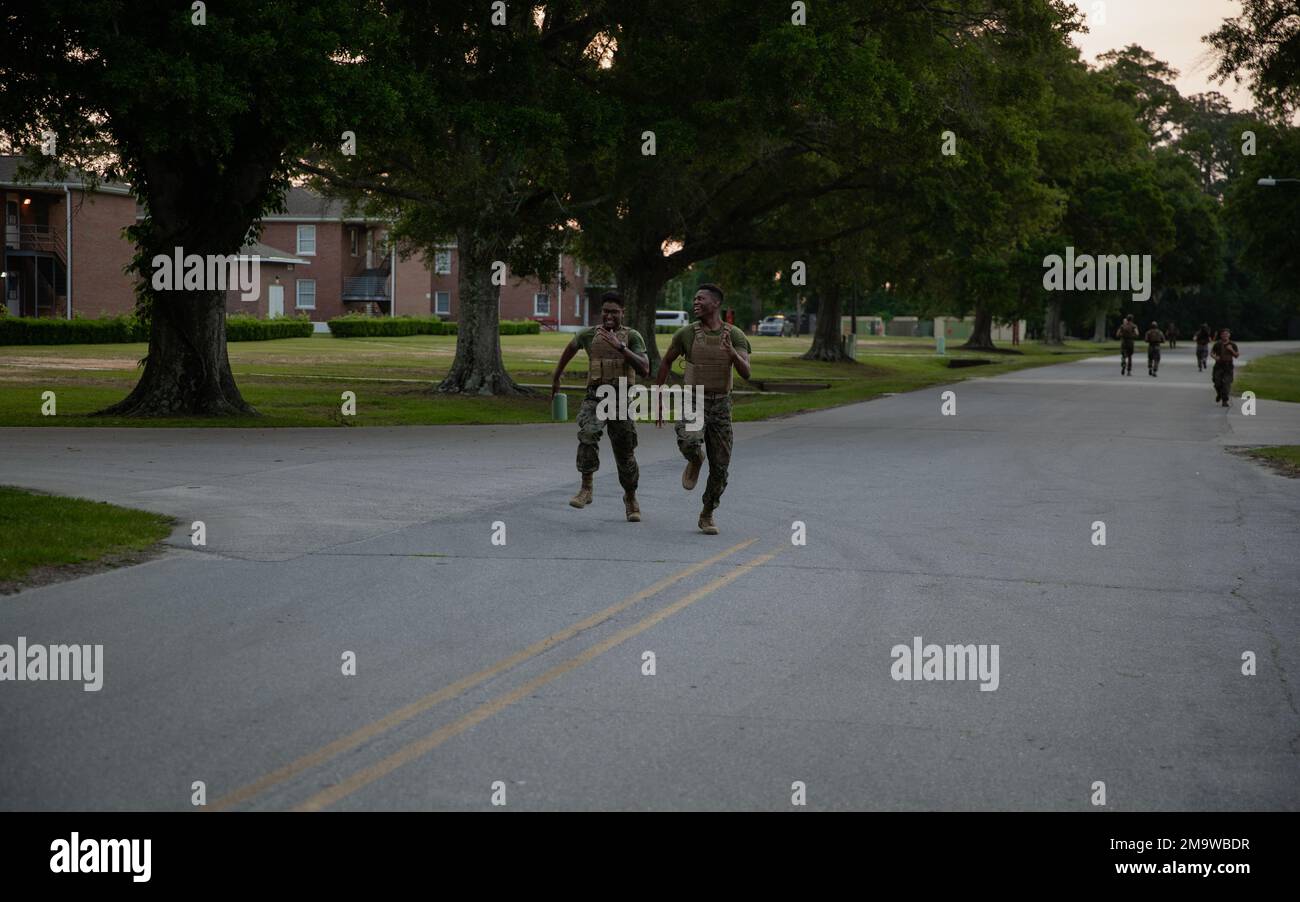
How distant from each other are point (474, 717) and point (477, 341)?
26761 millimetres

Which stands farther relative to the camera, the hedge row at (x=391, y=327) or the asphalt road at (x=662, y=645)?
the hedge row at (x=391, y=327)

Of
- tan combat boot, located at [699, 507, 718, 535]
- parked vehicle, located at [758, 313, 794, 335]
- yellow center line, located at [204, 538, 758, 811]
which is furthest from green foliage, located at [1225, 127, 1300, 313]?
yellow center line, located at [204, 538, 758, 811]

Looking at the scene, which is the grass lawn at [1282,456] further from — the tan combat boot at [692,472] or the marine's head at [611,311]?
the marine's head at [611,311]

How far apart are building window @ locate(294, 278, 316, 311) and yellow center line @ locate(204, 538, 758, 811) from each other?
76149 millimetres

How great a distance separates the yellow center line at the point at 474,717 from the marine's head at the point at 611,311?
3.79 m

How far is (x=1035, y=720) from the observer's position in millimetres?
6832

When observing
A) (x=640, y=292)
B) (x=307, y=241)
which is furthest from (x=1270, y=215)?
(x=307, y=241)

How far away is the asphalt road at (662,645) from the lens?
19.3 ft

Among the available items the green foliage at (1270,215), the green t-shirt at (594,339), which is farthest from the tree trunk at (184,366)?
the green foliage at (1270,215)

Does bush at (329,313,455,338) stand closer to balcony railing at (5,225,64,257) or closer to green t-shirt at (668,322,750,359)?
balcony railing at (5,225,64,257)

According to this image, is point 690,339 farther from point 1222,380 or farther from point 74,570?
point 1222,380

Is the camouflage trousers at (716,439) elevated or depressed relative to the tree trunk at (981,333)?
depressed

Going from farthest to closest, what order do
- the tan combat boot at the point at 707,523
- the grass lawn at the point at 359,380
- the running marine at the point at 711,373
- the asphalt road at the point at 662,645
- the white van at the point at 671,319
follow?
the white van at the point at 671,319, the grass lawn at the point at 359,380, the tan combat boot at the point at 707,523, the running marine at the point at 711,373, the asphalt road at the point at 662,645

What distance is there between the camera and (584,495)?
14008mm
